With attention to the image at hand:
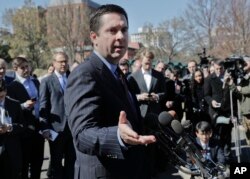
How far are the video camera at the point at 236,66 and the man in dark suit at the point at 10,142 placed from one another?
3549 mm

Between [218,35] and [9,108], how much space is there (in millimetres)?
27859

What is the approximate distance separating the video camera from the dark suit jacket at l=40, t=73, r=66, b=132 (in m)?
2.86

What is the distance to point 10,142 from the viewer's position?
506 cm

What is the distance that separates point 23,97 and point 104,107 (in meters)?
4.15

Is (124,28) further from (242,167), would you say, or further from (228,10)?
(228,10)

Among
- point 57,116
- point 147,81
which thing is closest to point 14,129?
point 57,116

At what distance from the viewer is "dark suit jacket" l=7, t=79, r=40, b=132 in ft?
19.1

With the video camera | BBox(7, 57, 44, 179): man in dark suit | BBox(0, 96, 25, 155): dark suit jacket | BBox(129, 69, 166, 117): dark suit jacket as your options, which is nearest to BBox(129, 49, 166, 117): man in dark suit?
BBox(129, 69, 166, 117): dark suit jacket

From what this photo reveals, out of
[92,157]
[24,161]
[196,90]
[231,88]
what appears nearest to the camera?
[92,157]

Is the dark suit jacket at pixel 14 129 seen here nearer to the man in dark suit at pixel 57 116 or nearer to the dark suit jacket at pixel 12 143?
the dark suit jacket at pixel 12 143

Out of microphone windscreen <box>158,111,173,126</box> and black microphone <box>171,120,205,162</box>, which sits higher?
microphone windscreen <box>158,111,173,126</box>

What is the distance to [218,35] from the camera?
103 ft

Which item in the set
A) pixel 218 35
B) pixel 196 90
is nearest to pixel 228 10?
pixel 218 35

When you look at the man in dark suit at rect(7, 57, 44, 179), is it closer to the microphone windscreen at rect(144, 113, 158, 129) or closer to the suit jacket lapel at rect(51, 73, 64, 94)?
the suit jacket lapel at rect(51, 73, 64, 94)
